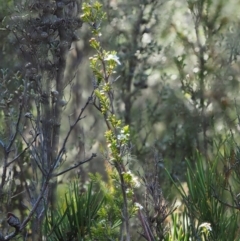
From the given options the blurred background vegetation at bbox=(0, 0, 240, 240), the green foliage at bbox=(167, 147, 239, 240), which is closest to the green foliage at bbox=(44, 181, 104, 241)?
the green foliage at bbox=(167, 147, 239, 240)

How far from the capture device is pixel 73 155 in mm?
7156

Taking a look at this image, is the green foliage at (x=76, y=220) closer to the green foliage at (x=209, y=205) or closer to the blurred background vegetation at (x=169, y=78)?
the green foliage at (x=209, y=205)

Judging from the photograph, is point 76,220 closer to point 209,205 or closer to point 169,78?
point 209,205

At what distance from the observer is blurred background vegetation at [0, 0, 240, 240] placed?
657 centimetres

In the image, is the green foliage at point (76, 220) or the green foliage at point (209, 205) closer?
the green foliage at point (209, 205)

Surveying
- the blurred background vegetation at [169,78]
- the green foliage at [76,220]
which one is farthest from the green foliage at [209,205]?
the blurred background vegetation at [169,78]

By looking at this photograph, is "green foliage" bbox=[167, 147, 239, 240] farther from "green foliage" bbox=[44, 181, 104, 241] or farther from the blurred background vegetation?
the blurred background vegetation

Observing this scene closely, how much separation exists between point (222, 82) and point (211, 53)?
36 centimetres

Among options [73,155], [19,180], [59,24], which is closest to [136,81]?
[73,155]

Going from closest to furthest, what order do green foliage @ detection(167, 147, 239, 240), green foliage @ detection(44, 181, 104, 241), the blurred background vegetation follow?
green foliage @ detection(167, 147, 239, 240), green foliage @ detection(44, 181, 104, 241), the blurred background vegetation

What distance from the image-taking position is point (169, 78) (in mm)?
7094

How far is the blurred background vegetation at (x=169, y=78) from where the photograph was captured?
21.5ft

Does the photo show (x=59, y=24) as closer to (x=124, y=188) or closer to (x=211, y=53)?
(x=124, y=188)

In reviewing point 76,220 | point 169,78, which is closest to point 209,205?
point 76,220
